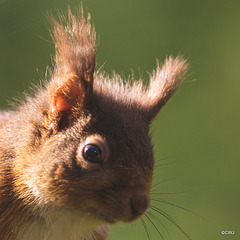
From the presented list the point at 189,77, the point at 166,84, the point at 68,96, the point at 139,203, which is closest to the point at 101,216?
the point at 139,203

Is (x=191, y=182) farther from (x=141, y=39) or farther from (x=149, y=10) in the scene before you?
(x=149, y=10)

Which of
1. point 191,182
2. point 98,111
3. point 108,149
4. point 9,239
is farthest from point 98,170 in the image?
point 191,182

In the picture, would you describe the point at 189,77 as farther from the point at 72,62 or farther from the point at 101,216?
the point at 101,216

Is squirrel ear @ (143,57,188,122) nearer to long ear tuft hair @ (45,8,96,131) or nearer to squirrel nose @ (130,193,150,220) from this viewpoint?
long ear tuft hair @ (45,8,96,131)

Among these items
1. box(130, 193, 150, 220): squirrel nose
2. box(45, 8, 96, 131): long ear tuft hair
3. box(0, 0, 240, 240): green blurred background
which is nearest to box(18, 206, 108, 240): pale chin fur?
box(130, 193, 150, 220): squirrel nose

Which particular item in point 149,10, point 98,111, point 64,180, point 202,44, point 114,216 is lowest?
point 114,216

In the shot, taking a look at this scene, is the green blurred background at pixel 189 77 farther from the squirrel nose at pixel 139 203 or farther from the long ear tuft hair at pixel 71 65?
the squirrel nose at pixel 139 203

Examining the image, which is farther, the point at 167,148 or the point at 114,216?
the point at 167,148
